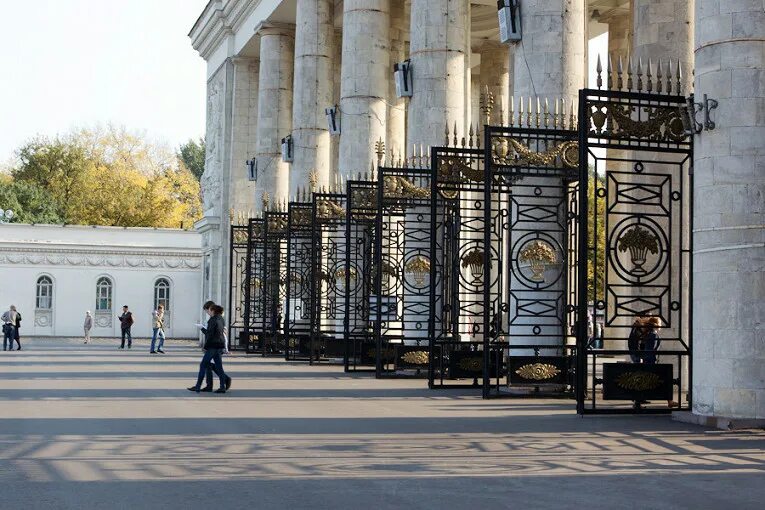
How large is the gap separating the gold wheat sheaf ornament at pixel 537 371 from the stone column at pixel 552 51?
4.25m

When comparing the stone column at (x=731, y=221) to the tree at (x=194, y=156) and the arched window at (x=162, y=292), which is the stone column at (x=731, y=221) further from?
the tree at (x=194, y=156)

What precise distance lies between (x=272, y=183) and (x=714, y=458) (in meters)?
35.2

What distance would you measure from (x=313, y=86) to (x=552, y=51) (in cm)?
1908

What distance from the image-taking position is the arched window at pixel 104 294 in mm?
60844

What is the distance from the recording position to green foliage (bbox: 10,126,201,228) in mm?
78125

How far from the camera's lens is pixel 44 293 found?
60062mm

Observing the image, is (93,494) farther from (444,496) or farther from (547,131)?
Answer: (547,131)

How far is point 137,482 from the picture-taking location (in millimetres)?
9727

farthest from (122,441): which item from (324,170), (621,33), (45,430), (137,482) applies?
(621,33)

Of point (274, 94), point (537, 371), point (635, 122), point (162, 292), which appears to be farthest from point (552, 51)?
point (162, 292)

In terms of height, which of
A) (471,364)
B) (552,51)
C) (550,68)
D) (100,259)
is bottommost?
(471,364)

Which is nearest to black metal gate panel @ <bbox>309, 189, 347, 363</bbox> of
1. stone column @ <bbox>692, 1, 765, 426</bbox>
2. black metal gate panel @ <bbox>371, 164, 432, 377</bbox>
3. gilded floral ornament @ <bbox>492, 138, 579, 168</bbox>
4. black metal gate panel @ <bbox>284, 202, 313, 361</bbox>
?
black metal gate panel @ <bbox>284, 202, 313, 361</bbox>

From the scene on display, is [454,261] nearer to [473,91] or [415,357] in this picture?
[415,357]

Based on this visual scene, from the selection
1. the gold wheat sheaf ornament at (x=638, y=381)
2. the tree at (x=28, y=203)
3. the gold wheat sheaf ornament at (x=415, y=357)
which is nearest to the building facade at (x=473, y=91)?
the gold wheat sheaf ornament at (x=638, y=381)
